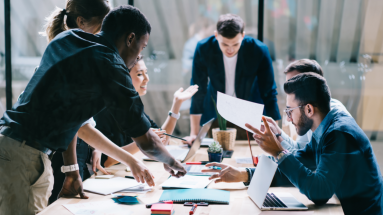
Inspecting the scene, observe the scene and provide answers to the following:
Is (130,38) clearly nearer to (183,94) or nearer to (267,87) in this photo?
(183,94)

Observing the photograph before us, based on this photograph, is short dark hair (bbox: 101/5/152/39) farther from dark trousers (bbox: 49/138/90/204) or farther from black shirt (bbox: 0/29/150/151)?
dark trousers (bbox: 49/138/90/204)

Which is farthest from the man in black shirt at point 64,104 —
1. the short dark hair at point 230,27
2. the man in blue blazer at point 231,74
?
the man in blue blazer at point 231,74

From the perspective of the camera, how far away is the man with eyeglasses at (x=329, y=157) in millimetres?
1120

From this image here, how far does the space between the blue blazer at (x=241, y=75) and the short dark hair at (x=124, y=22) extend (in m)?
1.49

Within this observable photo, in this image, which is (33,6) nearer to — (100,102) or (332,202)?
(100,102)

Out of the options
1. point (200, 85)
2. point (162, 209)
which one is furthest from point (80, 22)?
point (200, 85)

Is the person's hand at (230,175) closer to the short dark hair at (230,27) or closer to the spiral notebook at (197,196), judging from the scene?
the spiral notebook at (197,196)

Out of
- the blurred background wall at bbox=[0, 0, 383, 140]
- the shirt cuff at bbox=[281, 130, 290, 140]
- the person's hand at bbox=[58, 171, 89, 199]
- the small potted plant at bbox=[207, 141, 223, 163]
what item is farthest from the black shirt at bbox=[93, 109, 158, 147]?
the blurred background wall at bbox=[0, 0, 383, 140]

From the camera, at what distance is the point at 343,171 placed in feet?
3.69

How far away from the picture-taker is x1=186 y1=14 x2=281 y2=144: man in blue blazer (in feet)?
8.42

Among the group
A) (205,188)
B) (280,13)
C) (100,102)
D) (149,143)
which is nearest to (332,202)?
(205,188)

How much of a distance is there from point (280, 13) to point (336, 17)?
4.24 ft

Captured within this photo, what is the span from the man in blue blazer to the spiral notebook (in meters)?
1.25

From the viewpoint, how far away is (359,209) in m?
1.17
